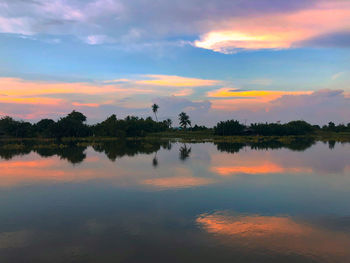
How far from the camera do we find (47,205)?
1401cm

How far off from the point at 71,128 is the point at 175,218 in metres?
74.2

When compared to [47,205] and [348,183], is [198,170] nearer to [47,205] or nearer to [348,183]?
[348,183]

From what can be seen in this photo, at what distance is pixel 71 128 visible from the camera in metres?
79.4

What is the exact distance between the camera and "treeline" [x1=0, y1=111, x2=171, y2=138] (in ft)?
259

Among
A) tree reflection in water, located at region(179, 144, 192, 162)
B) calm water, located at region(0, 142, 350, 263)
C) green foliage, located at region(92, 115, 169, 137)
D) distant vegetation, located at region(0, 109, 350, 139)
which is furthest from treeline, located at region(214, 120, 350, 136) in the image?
calm water, located at region(0, 142, 350, 263)

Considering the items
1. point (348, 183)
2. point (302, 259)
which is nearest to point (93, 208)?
point (302, 259)

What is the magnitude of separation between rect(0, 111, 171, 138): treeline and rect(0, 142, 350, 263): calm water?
6052 centimetres

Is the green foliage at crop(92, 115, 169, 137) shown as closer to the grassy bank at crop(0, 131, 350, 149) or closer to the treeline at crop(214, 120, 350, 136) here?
the grassy bank at crop(0, 131, 350, 149)

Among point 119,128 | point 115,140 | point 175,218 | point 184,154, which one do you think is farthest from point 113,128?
point 175,218

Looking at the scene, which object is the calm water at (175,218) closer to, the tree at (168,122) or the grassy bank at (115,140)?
the grassy bank at (115,140)

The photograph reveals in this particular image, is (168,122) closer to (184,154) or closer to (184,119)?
(184,119)

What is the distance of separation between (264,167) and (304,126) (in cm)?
9769

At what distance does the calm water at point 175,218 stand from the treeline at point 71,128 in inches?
2383

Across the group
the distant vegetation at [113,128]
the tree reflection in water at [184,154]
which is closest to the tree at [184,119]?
the distant vegetation at [113,128]
